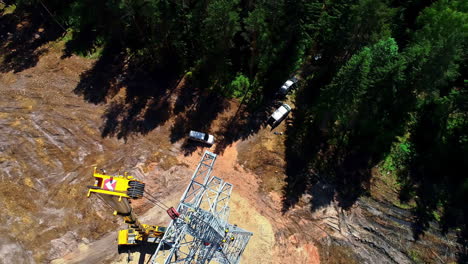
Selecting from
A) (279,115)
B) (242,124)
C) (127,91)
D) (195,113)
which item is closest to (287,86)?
(279,115)

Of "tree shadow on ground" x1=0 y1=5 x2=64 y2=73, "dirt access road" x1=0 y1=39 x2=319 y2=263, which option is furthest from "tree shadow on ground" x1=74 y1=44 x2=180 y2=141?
"tree shadow on ground" x1=0 y1=5 x2=64 y2=73

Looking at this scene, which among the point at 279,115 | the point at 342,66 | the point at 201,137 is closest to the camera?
the point at 342,66

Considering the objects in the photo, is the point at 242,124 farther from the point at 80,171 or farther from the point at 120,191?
the point at 80,171

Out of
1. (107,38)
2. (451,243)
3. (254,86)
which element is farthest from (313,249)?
(107,38)

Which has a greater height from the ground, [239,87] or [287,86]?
[287,86]

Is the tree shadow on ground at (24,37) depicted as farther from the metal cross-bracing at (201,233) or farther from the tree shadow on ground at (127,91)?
the metal cross-bracing at (201,233)

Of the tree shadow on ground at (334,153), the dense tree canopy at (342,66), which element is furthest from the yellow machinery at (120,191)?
the dense tree canopy at (342,66)
